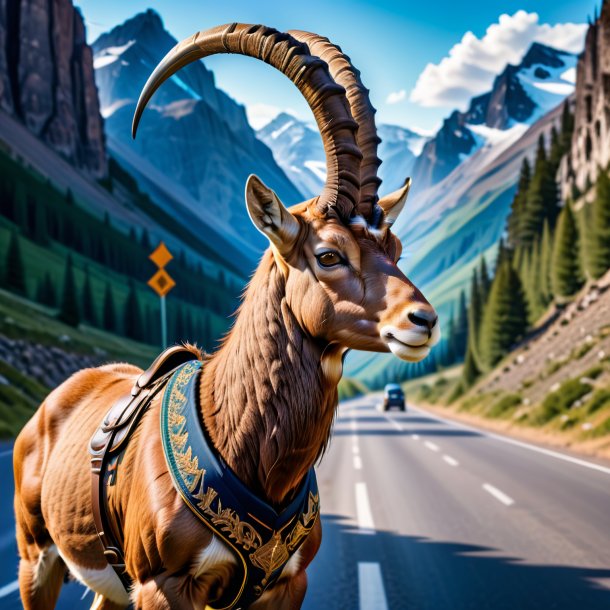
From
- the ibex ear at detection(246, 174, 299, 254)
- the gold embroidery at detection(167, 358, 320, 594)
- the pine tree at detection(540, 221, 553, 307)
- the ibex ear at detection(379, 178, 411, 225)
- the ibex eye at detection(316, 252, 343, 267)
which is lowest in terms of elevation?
the gold embroidery at detection(167, 358, 320, 594)

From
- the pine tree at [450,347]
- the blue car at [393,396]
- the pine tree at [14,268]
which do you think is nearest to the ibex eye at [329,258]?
the blue car at [393,396]

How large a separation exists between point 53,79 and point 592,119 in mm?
80067

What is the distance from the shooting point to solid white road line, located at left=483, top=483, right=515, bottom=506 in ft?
34.4

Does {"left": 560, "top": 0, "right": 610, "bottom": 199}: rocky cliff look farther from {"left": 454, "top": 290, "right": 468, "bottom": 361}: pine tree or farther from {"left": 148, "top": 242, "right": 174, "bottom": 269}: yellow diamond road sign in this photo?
{"left": 148, "top": 242, "right": 174, "bottom": 269}: yellow diamond road sign

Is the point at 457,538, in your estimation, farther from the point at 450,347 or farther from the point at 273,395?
the point at 450,347

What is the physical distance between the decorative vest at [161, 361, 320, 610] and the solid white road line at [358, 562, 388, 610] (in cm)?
337

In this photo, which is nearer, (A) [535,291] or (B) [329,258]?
(B) [329,258]

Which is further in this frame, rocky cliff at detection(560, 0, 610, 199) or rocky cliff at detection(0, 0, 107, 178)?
rocky cliff at detection(0, 0, 107, 178)

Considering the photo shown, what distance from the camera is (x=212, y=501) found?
2521 millimetres

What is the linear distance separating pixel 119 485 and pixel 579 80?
9829 cm

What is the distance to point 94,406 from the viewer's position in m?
3.56

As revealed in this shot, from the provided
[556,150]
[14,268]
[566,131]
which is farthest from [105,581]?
[566,131]

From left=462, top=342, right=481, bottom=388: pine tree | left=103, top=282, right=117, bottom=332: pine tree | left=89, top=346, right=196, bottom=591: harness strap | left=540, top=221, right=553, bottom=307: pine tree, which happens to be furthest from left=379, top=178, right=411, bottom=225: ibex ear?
left=103, top=282, right=117, bottom=332: pine tree

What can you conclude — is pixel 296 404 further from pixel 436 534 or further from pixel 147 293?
pixel 147 293
